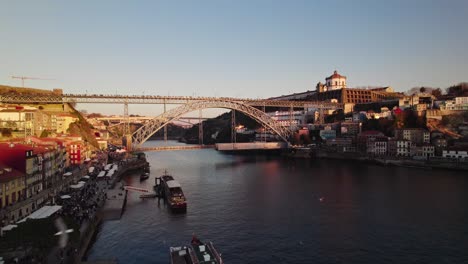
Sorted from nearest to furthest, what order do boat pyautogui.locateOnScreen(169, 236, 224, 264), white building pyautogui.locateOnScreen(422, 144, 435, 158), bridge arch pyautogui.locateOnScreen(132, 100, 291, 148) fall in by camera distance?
boat pyautogui.locateOnScreen(169, 236, 224, 264)
white building pyautogui.locateOnScreen(422, 144, 435, 158)
bridge arch pyautogui.locateOnScreen(132, 100, 291, 148)

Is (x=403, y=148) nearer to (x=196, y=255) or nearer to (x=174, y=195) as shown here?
(x=174, y=195)

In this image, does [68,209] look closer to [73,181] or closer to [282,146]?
[73,181]

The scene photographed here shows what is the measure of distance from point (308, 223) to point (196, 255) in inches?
253

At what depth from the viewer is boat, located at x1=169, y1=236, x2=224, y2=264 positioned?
10.0m

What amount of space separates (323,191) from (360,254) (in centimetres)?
1025

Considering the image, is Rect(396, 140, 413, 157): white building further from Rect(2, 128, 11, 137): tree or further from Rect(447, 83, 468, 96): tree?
Rect(2, 128, 11, 137): tree

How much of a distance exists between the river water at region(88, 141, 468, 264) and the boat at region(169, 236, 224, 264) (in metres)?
0.89

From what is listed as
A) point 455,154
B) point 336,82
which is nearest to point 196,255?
point 455,154

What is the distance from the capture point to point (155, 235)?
13.8m

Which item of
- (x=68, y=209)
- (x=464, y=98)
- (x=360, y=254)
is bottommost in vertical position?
(x=360, y=254)

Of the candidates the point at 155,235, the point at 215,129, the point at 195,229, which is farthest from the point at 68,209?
the point at 215,129

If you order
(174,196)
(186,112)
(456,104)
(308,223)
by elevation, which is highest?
(456,104)

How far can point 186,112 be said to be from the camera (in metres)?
39.7

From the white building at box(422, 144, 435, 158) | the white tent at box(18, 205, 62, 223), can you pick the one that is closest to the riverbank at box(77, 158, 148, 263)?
the white tent at box(18, 205, 62, 223)
